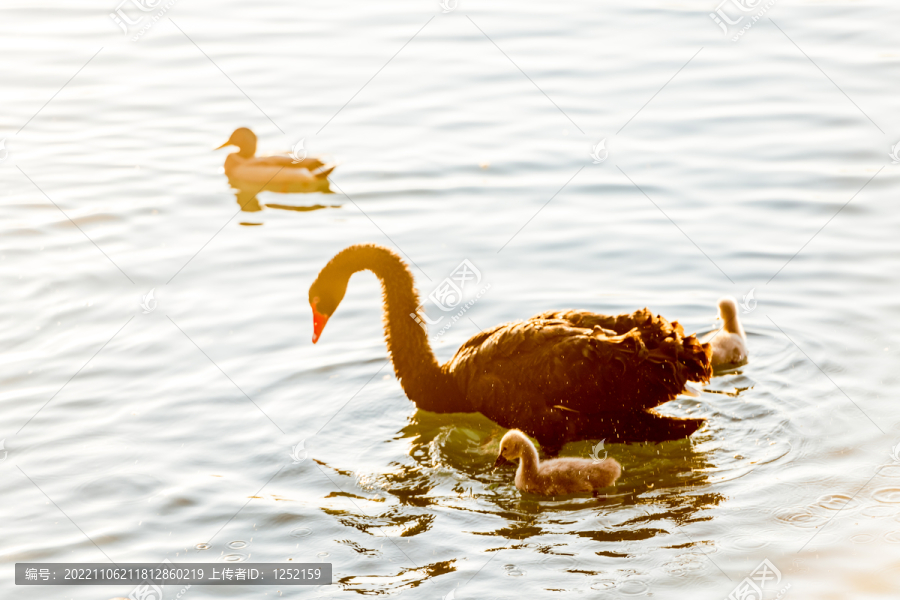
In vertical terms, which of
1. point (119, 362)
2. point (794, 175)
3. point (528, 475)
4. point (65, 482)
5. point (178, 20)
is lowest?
point (528, 475)

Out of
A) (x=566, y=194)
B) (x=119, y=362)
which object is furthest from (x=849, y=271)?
(x=119, y=362)

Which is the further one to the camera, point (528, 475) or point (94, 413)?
point (94, 413)

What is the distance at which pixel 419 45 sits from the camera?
1672cm

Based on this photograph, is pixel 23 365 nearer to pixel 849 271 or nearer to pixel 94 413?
pixel 94 413

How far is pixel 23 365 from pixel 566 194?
5.89m
